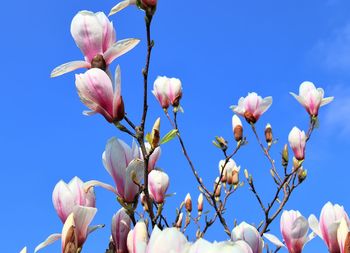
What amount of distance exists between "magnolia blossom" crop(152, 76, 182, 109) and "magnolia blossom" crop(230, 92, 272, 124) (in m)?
0.47

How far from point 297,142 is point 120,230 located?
2.31 meters

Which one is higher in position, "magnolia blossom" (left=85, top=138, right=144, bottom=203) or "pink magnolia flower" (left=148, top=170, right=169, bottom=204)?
"pink magnolia flower" (left=148, top=170, right=169, bottom=204)

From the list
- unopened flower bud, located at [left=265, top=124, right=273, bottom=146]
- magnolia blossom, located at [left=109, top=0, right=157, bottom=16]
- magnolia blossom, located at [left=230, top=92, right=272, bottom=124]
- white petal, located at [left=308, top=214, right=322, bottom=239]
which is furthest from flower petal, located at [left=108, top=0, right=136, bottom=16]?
unopened flower bud, located at [left=265, top=124, right=273, bottom=146]

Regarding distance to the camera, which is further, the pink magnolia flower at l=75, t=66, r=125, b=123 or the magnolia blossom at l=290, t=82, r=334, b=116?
the magnolia blossom at l=290, t=82, r=334, b=116

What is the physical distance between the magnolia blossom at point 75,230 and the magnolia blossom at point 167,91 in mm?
2422

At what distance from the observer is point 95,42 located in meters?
1.75

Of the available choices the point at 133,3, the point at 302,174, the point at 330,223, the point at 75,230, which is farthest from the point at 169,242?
the point at 302,174

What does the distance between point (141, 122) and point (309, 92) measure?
8.36ft

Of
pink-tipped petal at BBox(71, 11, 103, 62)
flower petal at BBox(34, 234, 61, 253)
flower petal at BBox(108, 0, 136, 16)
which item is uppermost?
flower petal at BBox(108, 0, 136, 16)

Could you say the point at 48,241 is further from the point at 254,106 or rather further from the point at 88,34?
the point at 254,106

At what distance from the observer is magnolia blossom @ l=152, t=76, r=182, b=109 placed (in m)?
3.90

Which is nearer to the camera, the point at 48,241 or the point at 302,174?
the point at 48,241

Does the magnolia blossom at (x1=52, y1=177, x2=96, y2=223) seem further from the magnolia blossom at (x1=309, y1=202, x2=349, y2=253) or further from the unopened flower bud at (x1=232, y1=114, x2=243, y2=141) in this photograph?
the unopened flower bud at (x1=232, y1=114, x2=243, y2=141)

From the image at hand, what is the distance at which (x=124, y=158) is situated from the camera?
1.65m
